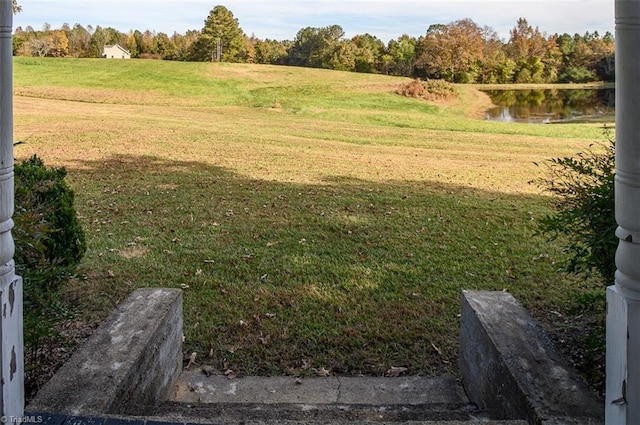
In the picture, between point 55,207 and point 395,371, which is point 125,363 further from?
point 55,207

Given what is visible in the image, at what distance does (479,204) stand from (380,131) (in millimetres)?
8949

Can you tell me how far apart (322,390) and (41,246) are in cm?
149

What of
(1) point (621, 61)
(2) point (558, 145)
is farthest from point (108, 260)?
(2) point (558, 145)

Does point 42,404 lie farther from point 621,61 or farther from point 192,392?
point 621,61

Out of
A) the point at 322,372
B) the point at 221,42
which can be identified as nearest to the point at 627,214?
the point at 322,372

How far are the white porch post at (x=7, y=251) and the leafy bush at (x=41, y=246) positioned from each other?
72cm

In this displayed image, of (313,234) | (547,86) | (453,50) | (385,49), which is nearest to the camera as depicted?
(313,234)

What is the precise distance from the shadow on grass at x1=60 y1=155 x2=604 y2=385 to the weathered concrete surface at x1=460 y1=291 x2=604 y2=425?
0.34 metres

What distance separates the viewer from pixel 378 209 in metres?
6.71

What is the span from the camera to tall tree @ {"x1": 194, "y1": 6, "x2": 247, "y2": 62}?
105ft

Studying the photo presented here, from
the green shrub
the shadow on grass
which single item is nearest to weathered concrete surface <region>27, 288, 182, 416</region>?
the shadow on grass

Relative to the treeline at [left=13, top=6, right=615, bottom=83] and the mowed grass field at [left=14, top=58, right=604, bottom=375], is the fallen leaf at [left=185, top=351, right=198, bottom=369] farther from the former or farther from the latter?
the treeline at [left=13, top=6, right=615, bottom=83]

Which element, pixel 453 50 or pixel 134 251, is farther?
pixel 453 50

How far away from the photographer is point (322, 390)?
2.87 metres
